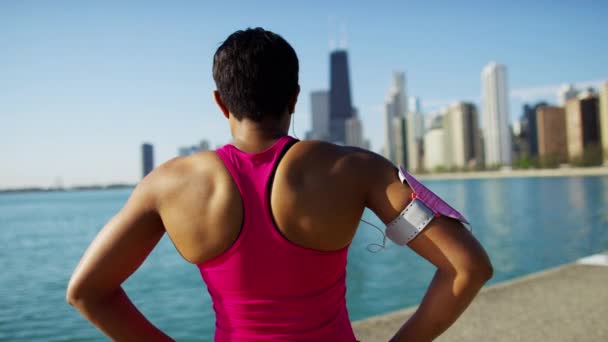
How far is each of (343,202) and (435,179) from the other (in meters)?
172

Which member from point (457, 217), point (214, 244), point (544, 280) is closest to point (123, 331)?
point (214, 244)

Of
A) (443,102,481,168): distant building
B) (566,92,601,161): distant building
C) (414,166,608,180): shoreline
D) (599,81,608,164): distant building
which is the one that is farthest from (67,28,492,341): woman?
(443,102,481,168): distant building

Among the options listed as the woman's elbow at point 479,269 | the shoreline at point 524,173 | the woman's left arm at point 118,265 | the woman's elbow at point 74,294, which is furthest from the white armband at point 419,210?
the shoreline at point 524,173

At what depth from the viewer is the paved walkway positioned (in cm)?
482

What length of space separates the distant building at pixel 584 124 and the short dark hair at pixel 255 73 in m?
139

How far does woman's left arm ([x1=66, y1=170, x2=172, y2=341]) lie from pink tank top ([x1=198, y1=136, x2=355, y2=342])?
189mm

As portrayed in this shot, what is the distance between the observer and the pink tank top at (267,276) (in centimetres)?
130

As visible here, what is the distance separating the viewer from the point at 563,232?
23578 mm

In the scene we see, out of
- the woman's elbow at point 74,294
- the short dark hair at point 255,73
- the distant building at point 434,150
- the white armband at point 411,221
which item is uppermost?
the distant building at point 434,150

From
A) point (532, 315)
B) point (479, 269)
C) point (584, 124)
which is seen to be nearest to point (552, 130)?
point (584, 124)

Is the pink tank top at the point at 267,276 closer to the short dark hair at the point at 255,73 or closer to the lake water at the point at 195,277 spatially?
the short dark hair at the point at 255,73

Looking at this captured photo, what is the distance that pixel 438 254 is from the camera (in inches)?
55.1

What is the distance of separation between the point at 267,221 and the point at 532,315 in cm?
493

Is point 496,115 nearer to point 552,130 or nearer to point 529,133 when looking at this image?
point 529,133
